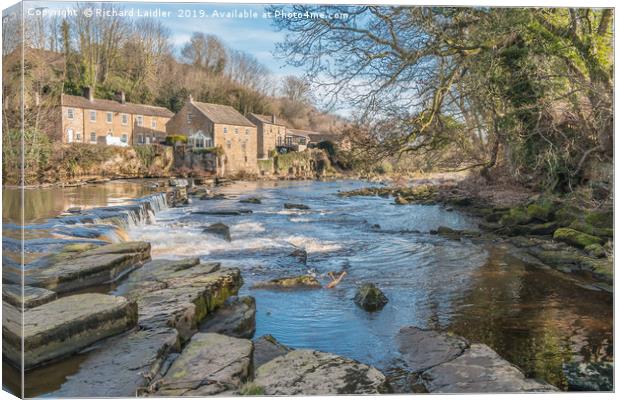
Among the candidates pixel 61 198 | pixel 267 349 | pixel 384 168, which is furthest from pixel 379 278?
pixel 61 198

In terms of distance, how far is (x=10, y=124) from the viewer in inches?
146

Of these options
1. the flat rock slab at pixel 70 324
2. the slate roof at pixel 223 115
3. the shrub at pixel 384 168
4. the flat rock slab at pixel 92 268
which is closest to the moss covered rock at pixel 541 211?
the shrub at pixel 384 168

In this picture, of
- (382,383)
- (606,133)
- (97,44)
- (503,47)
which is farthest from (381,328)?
(97,44)

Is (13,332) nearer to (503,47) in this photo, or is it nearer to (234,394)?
(234,394)

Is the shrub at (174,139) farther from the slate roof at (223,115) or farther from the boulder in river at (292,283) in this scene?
the boulder in river at (292,283)

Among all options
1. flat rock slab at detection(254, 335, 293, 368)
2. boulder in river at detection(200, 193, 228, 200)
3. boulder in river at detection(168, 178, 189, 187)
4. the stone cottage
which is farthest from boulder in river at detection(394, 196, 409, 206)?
flat rock slab at detection(254, 335, 293, 368)

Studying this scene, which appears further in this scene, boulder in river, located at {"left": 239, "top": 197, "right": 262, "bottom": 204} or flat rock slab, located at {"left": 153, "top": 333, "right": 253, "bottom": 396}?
boulder in river, located at {"left": 239, "top": 197, "right": 262, "bottom": 204}

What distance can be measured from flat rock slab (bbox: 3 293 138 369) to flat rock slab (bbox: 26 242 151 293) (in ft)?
0.84

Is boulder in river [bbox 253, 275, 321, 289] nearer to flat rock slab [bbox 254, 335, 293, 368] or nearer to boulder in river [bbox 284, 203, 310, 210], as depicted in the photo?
flat rock slab [bbox 254, 335, 293, 368]

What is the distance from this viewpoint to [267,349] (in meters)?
4.04

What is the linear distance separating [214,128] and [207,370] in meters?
2.71

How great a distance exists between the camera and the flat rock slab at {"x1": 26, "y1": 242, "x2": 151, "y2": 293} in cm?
409

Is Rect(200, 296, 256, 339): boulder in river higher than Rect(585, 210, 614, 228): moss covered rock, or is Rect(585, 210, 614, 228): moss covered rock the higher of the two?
Rect(585, 210, 614, 228): moss covered rock

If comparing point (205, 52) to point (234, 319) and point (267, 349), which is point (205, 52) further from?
point (267, 349)
